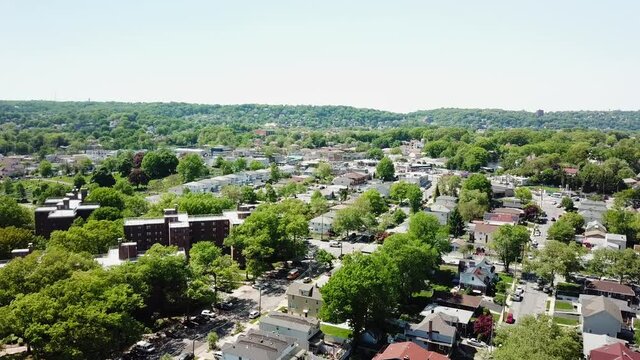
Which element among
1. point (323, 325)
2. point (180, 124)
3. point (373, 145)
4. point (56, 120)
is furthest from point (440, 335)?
point (56, 120)

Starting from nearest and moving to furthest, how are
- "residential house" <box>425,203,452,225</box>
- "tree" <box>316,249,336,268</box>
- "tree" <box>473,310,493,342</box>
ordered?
"tree" <box>473,310,493,342</box>
"tree" <box>316,249,336,268</box>
"residential house" <box>425,203,452,225</box>

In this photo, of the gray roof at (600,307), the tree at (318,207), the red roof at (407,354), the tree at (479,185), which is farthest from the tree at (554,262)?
the tree at (479,185)

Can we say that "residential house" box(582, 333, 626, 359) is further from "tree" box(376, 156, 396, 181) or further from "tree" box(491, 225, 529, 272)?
"tree" box(376, 156, 396, 181)

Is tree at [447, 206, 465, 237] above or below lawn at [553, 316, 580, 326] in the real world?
above

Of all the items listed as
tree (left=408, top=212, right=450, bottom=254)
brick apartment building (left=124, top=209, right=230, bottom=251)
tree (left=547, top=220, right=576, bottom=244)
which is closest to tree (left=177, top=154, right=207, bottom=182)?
brick apartment building (left=124, top=209, right=230, bottom=251)

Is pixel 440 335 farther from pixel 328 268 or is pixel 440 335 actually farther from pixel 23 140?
pixel 23 140

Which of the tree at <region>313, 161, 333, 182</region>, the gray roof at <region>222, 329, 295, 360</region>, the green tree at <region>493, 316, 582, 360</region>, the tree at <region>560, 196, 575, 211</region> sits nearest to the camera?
the green tree at <region>493, 316, 582, 360</region>

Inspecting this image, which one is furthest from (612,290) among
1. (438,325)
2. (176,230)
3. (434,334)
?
(176,230)

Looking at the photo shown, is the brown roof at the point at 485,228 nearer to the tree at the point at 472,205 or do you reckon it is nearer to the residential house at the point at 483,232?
the residential house at the point at 483,232
